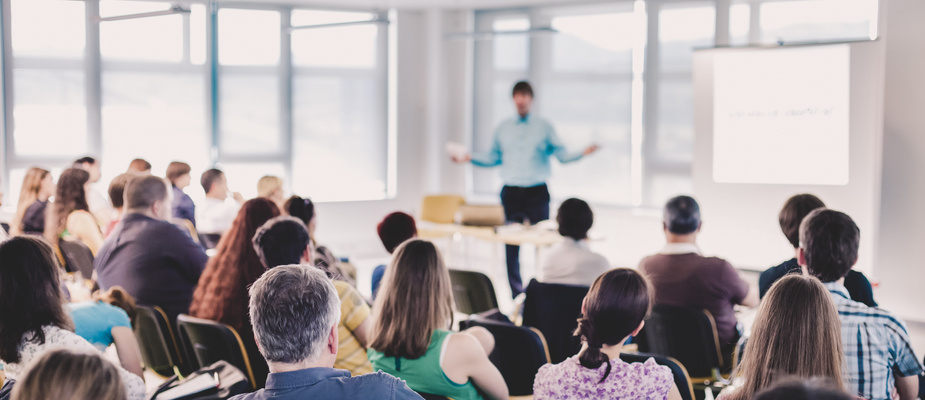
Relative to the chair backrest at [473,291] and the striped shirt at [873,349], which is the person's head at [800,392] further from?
the chair backrest at [473,291]

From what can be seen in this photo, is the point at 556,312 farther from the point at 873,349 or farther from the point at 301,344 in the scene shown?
the point at 301,344

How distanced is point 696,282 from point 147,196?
255 cm

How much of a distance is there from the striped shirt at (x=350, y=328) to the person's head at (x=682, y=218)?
5.12 feet

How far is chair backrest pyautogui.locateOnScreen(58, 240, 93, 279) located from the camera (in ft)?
16.6

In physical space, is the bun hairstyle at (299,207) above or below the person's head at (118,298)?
above

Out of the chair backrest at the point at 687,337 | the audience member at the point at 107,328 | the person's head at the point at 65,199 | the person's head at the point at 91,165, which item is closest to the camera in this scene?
the audience member at the point at 107,328

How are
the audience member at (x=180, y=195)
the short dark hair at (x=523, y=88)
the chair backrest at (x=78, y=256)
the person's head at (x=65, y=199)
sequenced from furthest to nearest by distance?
the short dark hair at (x=523, y=88) → the audience member at (x=180, y=195) → the person's head at (x=65, y=199) → the chair backrest at (x=78, y=256)

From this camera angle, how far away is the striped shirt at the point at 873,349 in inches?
102

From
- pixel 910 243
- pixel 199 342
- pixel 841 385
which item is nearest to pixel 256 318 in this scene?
pixel 841 385

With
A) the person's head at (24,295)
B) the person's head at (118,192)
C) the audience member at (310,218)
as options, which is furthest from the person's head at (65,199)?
the person's head at (24,295)

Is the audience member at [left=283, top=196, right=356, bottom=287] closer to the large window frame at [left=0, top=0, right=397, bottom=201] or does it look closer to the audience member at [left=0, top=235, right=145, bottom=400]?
the audience member at [left=0, top=235, right=145, bottom=400]

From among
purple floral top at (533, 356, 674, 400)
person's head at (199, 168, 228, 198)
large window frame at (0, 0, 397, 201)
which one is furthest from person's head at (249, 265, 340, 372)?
large window frame at (0, 0, 397, 201)

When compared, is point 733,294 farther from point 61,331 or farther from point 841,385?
point 61,331

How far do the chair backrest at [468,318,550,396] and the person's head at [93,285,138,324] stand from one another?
4.49ft
